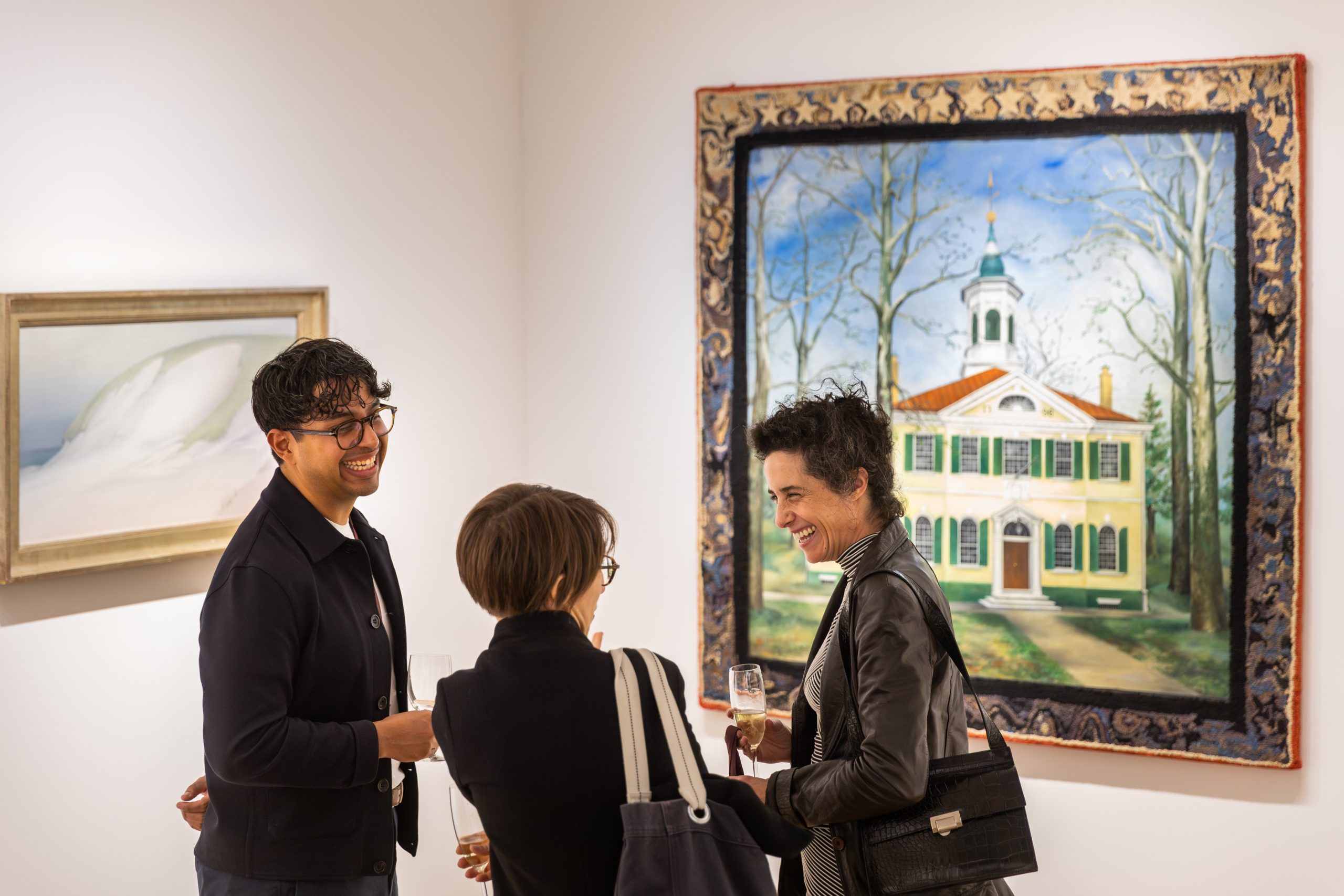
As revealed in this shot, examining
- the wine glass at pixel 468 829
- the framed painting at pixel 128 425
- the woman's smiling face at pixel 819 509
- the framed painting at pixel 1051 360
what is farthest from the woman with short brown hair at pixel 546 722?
the framed painting at pixel 1051 360

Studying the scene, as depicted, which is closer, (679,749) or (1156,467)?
(679,749)

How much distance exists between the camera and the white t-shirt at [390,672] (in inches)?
76.8

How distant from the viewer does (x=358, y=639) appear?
1.88 metres

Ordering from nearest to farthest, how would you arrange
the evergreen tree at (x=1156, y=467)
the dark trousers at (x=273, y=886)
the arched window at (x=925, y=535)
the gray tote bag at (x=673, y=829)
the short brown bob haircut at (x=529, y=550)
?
the gray tote bag at (x=673, y=829), the short brown bob haircut at (x=529, y=550), the dark trousers at (x=273, y=886), the evergreen tree at (x=1156, y=467), the arched window at (x=925, y=535)

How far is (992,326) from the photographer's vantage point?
2971mm

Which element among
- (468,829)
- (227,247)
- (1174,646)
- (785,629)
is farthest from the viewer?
(785,629)

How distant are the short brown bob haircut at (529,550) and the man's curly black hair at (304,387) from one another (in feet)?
1.52

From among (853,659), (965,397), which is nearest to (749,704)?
(853,659)

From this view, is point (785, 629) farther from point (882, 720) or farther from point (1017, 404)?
point (882, 720)

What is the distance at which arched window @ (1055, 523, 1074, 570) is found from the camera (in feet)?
9.58

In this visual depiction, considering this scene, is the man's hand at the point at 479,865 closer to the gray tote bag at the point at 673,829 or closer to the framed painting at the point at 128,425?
the gray tote bag at the point at 673,829

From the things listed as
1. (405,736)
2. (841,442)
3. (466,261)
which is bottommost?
(405,736)

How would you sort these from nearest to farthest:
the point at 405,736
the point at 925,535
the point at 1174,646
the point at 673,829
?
the point at 673,829, the point at 405,736, the point at 1174,646, the point at 925,535

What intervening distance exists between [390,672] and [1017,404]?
5.71 feet
